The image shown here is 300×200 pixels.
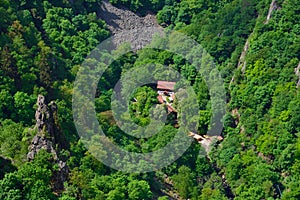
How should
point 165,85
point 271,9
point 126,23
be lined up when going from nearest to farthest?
point 165,85 < point 271,9 < point 126,23

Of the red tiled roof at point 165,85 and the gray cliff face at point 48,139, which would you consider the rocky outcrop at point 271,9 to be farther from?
the gray cliff face at point 48,139

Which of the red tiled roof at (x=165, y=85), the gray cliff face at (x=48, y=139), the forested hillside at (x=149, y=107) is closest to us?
the gray cliff face at (x=48, y=139)

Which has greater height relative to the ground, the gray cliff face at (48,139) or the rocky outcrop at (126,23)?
the rocky outcrop at (126,23)

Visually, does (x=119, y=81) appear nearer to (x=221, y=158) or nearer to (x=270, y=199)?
(x=221, y=158)

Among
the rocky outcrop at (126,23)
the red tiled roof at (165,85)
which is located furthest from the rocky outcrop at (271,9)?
the rocky outcrop at (126,23)

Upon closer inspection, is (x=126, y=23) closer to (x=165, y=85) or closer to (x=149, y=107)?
(x=165, y=85)

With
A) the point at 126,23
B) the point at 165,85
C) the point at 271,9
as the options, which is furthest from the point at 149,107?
the point at 126,23

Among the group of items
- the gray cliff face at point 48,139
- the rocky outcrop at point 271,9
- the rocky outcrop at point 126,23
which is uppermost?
the rocky outcrop at point 126,23

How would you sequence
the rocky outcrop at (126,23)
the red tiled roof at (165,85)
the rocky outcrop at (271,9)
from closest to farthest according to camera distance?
1. the red tiled roof at (165,85)
2. the rocky outcrop at (271,9)
3. the rocky outcrop at (126,23)
